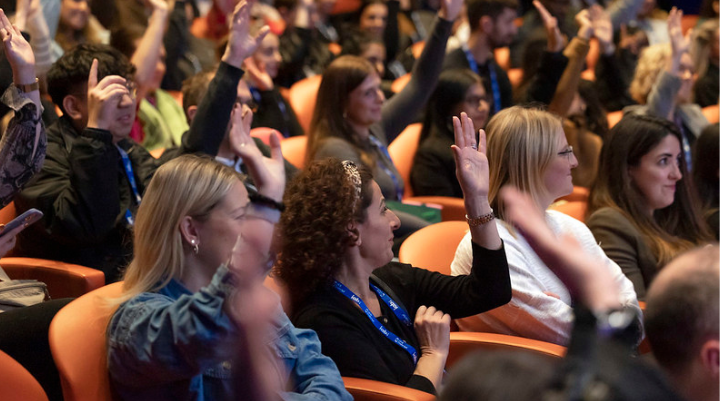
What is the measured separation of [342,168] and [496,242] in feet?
1.39

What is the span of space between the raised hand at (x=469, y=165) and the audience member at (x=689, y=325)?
0.78m

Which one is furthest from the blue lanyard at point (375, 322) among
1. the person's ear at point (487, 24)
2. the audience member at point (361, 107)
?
the person's ear at point (487, 24)

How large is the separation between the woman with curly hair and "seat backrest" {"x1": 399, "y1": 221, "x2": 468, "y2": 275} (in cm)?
32

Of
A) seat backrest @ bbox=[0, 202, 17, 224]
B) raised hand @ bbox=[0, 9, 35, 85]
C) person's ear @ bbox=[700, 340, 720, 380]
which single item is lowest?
seat backrest @ bbox=[0, 202, 17, 224]

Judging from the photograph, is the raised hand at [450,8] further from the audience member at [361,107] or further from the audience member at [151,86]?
the audience member at [151,86]

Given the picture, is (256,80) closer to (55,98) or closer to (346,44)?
(346,44)

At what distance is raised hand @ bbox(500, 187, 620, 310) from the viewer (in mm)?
1013

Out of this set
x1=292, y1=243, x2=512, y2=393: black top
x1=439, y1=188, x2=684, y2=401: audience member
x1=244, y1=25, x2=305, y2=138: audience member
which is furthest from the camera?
x1=244, y1=25, x2=305, y2=138: audience member

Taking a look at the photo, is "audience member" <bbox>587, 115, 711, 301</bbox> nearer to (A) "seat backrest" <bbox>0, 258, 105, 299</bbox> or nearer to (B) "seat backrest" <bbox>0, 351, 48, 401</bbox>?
(A) "seat backrest" <bbox>0, 258, 105, 299</bbox>

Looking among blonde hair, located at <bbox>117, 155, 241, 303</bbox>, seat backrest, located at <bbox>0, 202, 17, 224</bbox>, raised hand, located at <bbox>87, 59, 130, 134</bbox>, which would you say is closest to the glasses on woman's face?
blonde hair, located at <bbox>117, 155, 241, 303</bbox>

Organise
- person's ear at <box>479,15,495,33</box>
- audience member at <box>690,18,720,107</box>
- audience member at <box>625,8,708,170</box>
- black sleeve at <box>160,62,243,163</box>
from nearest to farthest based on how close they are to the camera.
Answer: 1. black sleeve at <box>160,62,243,163</box>
2. audience member at <box>625,8,708,170</box>
3. person's ear at <box>479,15,495,33</box>
4. audience member at <box>690,18,720,107</box>

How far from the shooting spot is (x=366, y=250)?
2.05 meters

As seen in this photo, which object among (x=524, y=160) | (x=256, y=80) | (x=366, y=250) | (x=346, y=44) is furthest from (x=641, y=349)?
(x=346, y=44)

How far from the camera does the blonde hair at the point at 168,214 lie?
1687mm
